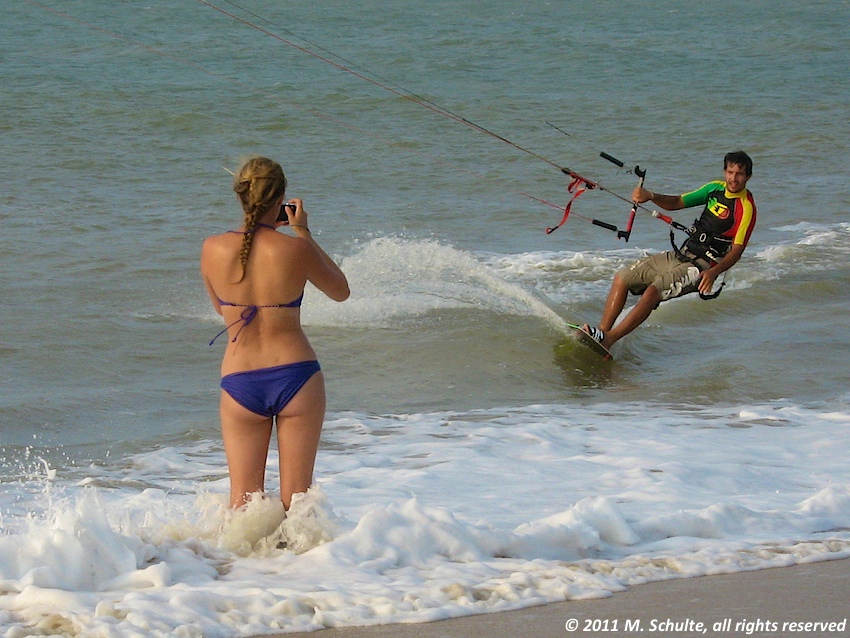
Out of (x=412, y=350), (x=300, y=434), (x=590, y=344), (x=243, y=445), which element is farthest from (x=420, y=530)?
(x=590, y=344)

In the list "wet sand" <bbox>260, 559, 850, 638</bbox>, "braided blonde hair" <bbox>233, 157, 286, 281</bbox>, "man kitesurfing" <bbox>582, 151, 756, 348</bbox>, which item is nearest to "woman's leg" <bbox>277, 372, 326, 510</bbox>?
"braided blonde hair" <bbox>233, 157, 286, 281</bbox>

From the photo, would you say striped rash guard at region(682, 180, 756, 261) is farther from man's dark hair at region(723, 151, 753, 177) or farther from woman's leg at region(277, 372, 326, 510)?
woman's leg at region(277, 372, 326, 510)

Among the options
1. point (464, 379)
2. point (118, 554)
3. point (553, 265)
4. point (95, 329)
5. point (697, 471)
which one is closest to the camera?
point (118, 554)

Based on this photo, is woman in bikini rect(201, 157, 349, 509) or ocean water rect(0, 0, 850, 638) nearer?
woman in bikini rect(201, 157, 349, 509)

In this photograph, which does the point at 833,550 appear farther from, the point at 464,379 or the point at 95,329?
the point at 95,329

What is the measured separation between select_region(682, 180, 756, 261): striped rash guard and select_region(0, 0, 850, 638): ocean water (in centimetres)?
89

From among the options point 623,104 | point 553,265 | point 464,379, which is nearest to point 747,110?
point 623,104

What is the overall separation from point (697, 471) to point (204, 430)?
2.80 m

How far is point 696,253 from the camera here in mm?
9070

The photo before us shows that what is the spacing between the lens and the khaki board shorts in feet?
29.7

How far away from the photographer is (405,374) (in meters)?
8.59

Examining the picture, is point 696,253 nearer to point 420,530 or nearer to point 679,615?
point 420,530

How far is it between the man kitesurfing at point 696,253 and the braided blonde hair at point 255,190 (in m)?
4.90

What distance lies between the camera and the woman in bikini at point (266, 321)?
4.21 metres
